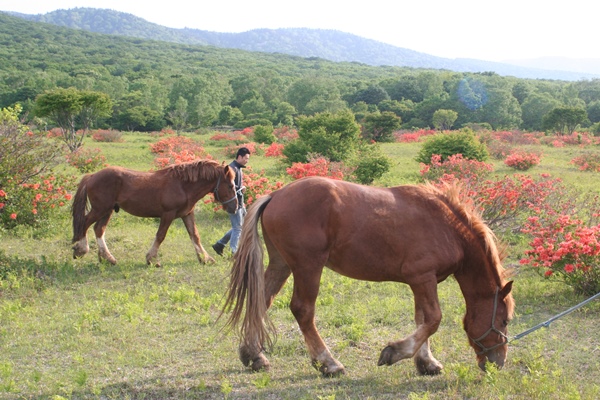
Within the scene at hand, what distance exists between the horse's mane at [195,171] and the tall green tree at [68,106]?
52.1ft

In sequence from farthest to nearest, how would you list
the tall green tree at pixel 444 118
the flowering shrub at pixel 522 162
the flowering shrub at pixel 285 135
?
1. the tall green tree at pixel 444 118
2. the flowering shrub at pixel 285 135
3. the flowering shrub at pixel 522 162

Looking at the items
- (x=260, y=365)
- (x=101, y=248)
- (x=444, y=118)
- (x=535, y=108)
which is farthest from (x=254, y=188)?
(x=535, y=108)

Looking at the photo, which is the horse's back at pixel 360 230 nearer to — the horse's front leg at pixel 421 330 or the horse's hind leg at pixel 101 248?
the horse's front leg at pixel 421 330

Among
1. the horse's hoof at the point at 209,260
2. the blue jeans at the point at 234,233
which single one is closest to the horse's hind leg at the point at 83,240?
the horse's hoof at the point at 209,260

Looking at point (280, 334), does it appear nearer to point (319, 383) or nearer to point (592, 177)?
point (319, 383)

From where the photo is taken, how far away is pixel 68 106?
930 inches

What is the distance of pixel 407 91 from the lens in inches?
2936

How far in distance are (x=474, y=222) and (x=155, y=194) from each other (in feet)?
19.0

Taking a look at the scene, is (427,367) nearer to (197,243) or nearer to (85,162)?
(197,243)

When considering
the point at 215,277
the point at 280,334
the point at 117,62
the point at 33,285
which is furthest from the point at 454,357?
the point at 117,62

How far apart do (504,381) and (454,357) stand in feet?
2.38

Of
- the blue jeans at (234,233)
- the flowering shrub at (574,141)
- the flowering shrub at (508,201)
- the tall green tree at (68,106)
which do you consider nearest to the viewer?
the blue jeans at (234,233)

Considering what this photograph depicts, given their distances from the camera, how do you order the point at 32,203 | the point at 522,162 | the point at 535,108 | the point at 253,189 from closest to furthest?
the point at 32,203, the point at 253,189, the point at 522,162, the point at 535,108

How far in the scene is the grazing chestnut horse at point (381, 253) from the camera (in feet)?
14.0
